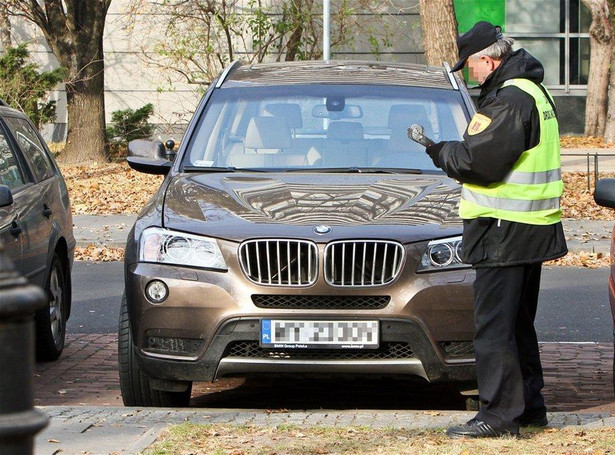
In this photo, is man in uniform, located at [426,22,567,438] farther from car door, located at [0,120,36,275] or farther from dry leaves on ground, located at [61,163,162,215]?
dry leaves on ground, located at [61,163,162,215]

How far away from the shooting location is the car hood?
229 inches

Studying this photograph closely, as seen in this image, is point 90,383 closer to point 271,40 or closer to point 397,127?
point 397,127

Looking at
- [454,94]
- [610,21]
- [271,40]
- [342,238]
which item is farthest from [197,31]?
[342,238]

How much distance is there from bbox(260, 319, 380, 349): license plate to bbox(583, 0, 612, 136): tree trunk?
853 inches

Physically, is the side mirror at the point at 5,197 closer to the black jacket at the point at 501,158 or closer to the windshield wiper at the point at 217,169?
the windshield wiper at the point at 217,169

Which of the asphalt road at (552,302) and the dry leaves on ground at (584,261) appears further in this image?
the dry leaves on ground at (584,261)

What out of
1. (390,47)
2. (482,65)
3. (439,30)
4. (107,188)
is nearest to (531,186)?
(482,65)

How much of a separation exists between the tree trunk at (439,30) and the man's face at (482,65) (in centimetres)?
1338

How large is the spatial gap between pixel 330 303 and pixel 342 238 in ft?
1.00

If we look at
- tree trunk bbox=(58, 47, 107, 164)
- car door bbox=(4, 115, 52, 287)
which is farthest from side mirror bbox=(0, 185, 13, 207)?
tree trunk bbox=(58, 47, 107, 164)

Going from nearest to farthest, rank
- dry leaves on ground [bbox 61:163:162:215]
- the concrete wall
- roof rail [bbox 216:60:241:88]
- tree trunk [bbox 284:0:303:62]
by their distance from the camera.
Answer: roof rail [bbox 216:60:241:88], dry leaves on ground [bbox 61:163:162:215], tree trunk [bbox 284:0:303:62], the concrete wall

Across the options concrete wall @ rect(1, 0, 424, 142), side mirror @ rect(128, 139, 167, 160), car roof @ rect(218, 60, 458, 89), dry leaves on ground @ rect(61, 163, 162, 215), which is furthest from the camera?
concrete wall @ rect(1, 0, 424, 142)

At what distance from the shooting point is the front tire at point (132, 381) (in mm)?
6117

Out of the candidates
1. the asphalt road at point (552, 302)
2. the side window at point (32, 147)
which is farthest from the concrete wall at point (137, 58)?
the side window at point (32, 147)
